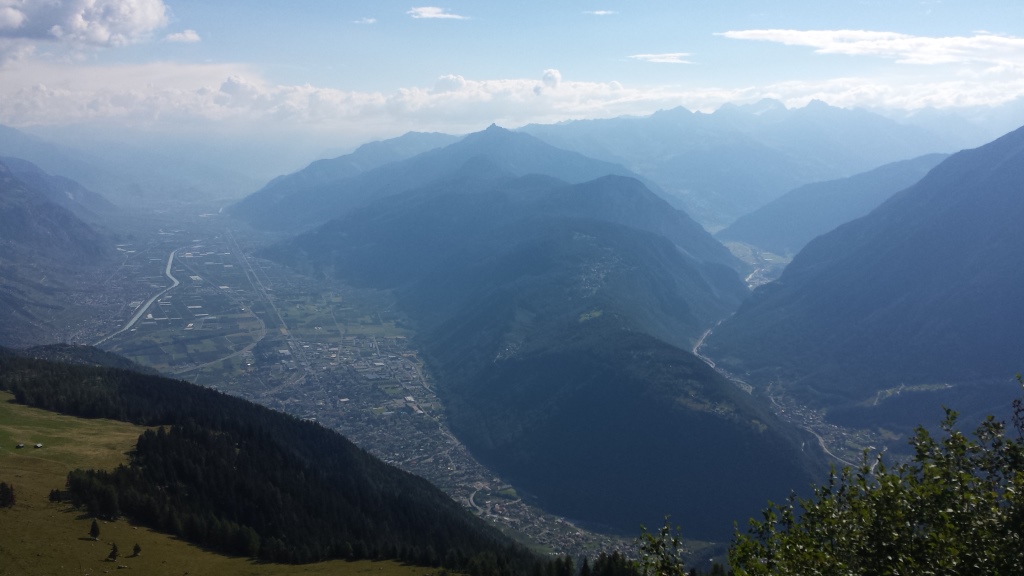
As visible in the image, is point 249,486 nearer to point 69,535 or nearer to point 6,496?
point 69,535

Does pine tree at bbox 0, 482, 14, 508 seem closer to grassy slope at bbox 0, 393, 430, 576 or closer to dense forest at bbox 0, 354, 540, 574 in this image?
grassy slope at bbox 0, 393, 430, 576

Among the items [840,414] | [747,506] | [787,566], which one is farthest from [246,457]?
[840,414]

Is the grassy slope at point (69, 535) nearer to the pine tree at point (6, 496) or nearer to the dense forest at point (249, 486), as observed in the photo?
the pine tree at point (6, 496)

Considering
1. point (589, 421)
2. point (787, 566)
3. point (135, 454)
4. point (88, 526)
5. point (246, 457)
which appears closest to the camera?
point (787, 566)

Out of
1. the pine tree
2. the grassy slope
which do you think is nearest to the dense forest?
the grassy slope

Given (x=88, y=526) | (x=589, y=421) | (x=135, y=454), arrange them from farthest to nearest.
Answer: (x=589, y=421) < (x=135, y=454) < (x=88, y=526)

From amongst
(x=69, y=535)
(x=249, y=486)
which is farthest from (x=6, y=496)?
(x=249, y=486)

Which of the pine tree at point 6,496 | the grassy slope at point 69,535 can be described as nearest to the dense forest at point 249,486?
the grassy slope at point 69,535

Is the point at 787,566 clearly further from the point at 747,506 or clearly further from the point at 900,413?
the point at 900,413
